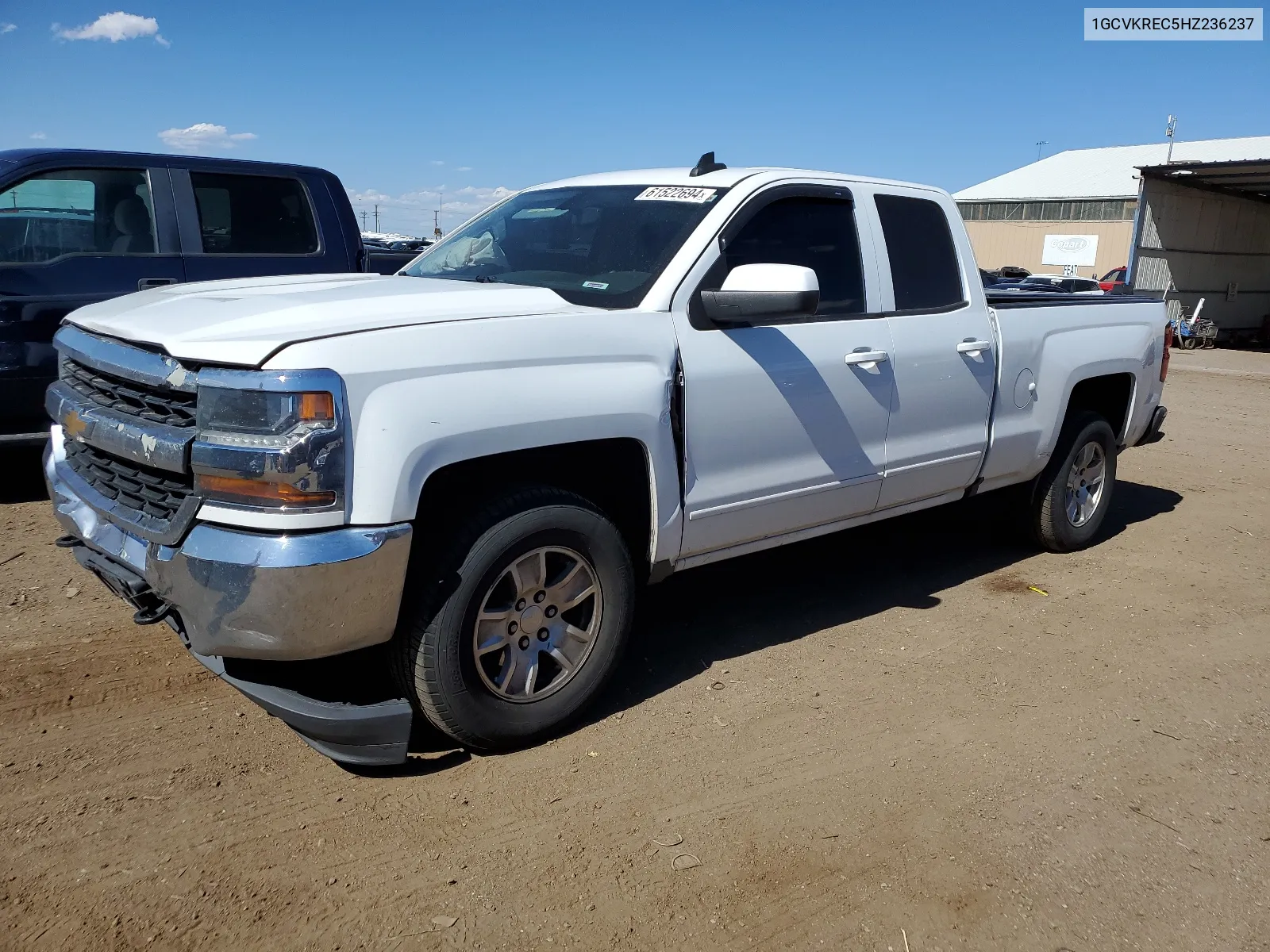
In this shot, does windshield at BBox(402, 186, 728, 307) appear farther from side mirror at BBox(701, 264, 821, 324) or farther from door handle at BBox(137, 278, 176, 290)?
door handle at BBox(137, 278, 176, 290)

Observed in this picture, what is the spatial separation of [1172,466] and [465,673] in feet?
25.8

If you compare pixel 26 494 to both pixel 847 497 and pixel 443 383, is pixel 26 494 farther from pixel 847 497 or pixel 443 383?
pixel 847 497

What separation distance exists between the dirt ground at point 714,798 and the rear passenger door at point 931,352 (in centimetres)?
74

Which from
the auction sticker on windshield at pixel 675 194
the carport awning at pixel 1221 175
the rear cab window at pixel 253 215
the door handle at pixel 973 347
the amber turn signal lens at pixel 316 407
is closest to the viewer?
the amber turn signal lens at pixel 316 407

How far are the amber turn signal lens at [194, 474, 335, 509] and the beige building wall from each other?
122ft

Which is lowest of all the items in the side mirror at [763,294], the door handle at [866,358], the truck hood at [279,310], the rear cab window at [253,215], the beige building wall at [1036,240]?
the door handle at [866,358]

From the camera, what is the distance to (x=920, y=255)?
4.71 m

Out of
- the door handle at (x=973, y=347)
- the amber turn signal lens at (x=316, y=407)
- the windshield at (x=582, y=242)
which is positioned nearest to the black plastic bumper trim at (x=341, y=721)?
the amber turn signal lens at (x=316, y=407)

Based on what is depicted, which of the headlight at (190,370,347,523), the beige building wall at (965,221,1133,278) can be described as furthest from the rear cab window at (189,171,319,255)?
the beige building wall at (965,221,1133,278)

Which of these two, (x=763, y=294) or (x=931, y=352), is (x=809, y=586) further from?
(x=763, y=294)

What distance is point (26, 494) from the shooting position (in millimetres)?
6125

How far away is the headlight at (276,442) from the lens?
2.70m

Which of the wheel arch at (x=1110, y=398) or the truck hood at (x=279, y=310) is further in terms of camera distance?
the wheel arch at (x=1110, y=398)

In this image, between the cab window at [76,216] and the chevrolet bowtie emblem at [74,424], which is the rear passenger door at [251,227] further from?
the chevrolet bowtie emblem at [74,424]
